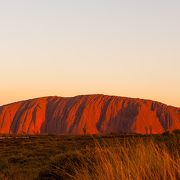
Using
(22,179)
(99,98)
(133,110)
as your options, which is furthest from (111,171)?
(99,98)

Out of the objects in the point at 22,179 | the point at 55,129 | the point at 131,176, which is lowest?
the point at 55,129

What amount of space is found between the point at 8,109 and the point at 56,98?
12539 millimetres

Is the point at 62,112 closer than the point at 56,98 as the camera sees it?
Yes

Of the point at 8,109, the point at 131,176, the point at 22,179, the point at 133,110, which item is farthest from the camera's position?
the point at 8,109

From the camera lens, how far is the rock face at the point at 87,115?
94.3 meters

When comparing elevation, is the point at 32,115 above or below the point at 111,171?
below

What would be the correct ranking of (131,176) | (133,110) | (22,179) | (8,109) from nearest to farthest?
(131,176)
(22,179)
(133,110)
(8,109)

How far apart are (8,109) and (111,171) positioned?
10055cm

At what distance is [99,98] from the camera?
105438mm

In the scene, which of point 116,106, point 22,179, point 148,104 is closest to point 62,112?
point 116,106

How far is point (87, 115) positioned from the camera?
323ft

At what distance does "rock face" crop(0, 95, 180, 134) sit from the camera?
309 feet

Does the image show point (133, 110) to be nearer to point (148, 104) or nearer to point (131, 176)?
point (148, 104)

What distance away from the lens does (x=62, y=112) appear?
10275 cm
